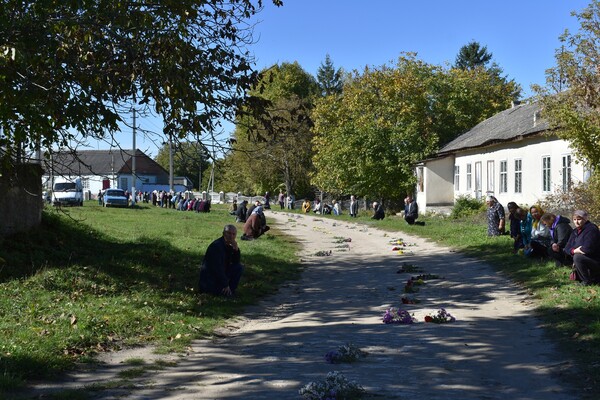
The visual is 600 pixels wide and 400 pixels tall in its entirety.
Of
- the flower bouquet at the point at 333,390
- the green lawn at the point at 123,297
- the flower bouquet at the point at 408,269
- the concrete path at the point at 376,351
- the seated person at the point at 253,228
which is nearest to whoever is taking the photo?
the flower bouquet at the point at 333,390

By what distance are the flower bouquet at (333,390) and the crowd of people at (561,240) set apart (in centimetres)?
689

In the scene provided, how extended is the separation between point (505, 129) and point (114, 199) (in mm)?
30465

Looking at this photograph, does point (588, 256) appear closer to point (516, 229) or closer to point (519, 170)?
point (516, 229)

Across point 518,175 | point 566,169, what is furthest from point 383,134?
point 566,169

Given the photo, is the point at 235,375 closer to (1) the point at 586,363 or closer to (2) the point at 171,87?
(1) the point at 586,363

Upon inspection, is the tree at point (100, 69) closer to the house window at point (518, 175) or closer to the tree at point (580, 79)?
the tree at point (580, 79)

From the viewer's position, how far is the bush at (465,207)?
34.7 meters

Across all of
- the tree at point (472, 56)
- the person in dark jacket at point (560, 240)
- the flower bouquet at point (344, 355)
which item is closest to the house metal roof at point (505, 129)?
the person in dark jacket at point (560, 240)

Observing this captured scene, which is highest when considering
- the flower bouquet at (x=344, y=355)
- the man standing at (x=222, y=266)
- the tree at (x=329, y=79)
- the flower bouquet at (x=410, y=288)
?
the tree at (x=329, y=79)

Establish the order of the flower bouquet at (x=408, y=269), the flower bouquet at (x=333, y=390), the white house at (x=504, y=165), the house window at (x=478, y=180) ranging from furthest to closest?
1. the house window at (x=478, y=180)
2. the white house at (x=504, y=165)
3. the flower bouquet at (x=408, y=269)
4. the flower bouquet at (x=333, y=390)

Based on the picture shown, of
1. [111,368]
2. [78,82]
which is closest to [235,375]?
[111,368]

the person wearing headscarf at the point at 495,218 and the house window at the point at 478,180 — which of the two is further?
the house window at the point at 478,180

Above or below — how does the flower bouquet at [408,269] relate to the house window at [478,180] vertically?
below

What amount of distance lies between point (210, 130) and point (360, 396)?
5.87 metres
